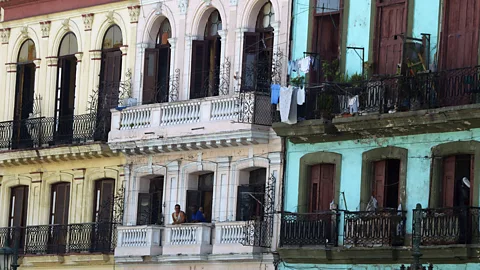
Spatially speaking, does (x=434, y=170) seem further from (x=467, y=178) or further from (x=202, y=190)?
(x=202, y=190)

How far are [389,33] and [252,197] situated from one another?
676 centimetres

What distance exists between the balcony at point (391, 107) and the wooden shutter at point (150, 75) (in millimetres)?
6995

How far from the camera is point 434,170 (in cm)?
4928

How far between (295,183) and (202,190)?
14.7 feet

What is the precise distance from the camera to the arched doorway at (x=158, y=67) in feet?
194

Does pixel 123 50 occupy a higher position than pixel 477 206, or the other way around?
pixel 123 50

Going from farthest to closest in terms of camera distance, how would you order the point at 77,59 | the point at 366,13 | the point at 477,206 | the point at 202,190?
the point at 77,59 → the point at 202,190 → the point at 366,13 → the point at 477,206

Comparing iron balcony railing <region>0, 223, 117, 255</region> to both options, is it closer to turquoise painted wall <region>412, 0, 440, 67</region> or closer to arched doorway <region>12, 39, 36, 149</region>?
arched doorway <region>12, 39, 36, 149</region>

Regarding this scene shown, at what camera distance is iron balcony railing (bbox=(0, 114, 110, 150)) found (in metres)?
60.4

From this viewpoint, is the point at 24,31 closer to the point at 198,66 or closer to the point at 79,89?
the point at 79,89

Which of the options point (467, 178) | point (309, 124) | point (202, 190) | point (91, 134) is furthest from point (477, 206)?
point (91, 134)

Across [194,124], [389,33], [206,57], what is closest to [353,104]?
[389,33]

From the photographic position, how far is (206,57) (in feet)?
190

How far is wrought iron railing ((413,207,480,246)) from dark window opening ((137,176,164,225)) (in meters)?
12.3
